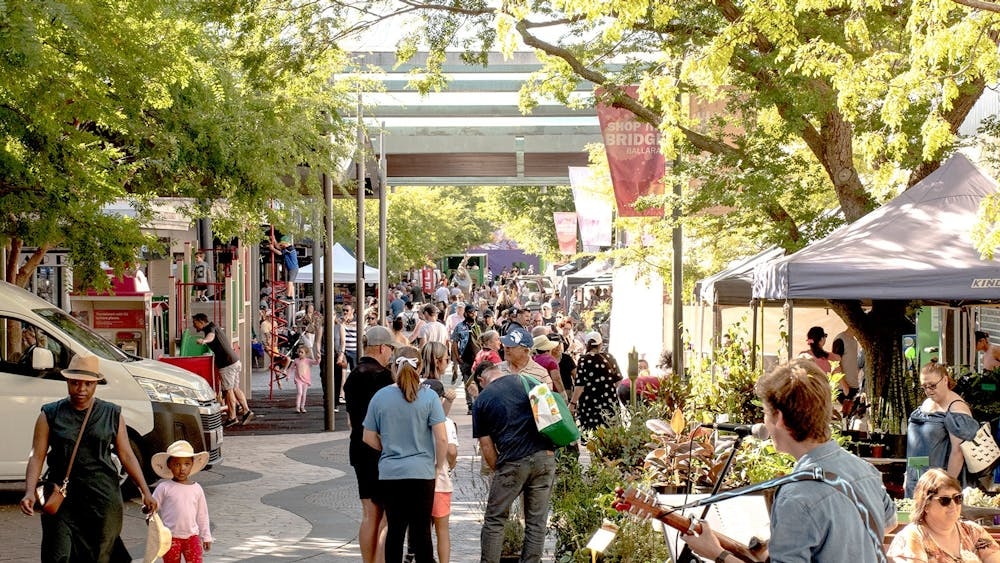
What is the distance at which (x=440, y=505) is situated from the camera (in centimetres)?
947

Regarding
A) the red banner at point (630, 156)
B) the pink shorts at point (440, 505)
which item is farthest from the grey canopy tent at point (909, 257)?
the red banner at point (630, 156)

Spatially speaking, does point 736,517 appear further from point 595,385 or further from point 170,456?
point 595,385

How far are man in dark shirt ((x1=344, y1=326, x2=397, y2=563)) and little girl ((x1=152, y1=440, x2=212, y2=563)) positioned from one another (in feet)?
4.06

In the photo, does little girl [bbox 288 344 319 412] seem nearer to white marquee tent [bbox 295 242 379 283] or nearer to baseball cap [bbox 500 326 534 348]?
baseball cap [bbox 500 326 534 348]

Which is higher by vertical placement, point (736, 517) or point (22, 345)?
point (22, 345)

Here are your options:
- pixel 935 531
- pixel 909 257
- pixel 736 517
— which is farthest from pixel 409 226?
pixel 935 531

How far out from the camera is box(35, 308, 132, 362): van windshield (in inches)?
525

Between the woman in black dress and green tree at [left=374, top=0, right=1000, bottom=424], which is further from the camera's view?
the woman in black dress

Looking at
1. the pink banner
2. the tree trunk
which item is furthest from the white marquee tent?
the tree trunk

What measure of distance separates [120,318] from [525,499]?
12.4 metres

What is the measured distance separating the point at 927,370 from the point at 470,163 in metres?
30.0

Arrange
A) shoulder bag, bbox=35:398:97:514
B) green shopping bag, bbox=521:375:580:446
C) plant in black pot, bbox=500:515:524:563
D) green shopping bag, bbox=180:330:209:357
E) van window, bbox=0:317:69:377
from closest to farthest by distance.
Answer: shoulder bag, bbox=35:398:97:514 → green shopping bag, bbox=521:375:580:446 → plant in black pot, bbox=500:515:524:563 → van window, bbox=0:317:69:377 → green shopping bag, bbox=180:330:209:357

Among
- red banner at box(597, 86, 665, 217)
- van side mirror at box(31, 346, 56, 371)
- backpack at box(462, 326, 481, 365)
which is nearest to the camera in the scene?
van side mirror at box(31, 346, 56, 371)

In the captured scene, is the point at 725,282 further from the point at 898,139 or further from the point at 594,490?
the point at 594,490
